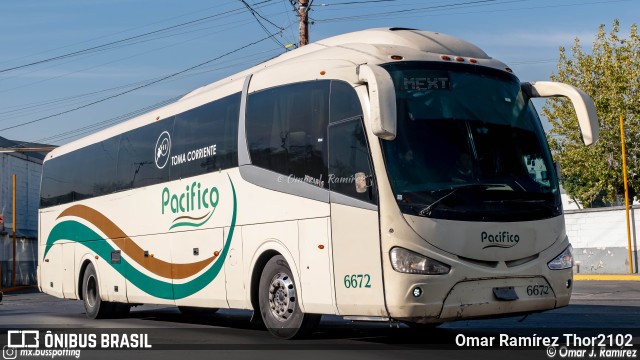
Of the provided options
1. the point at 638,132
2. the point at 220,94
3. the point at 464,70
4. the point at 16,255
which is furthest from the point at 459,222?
Answer: the point at 16,255

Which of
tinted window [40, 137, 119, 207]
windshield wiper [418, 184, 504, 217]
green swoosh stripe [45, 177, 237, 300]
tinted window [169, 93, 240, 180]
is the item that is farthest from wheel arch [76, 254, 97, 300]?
windshield wiper [418, 184, 504, 217]

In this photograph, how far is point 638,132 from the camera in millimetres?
43062

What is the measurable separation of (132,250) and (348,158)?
740 cm

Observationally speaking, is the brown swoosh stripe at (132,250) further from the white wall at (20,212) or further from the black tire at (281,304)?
the white wall at (20,212)

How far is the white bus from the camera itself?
34.2 ft

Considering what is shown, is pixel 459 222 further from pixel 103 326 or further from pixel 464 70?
→ pixel 103 326

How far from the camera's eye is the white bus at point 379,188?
1044 centimetres

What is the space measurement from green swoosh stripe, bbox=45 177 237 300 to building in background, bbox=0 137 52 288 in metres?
21.5

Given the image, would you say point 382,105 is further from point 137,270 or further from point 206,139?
point 137,270

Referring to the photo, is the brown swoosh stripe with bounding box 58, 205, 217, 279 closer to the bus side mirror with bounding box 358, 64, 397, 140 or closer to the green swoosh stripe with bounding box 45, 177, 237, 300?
the green swoosh stripe with bounding box 45, 177, 237, 300

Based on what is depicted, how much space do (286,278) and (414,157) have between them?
2645mm

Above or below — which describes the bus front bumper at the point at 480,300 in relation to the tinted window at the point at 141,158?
below

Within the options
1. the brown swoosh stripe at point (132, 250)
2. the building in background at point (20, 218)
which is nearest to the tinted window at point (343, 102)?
the brown swoosh stripe at point (132, 250)

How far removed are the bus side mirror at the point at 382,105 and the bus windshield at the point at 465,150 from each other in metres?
0.56
